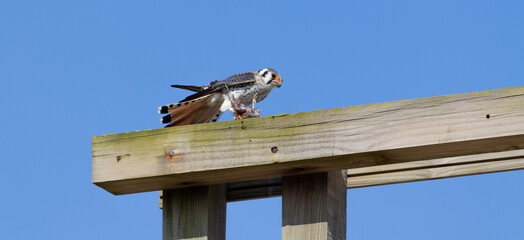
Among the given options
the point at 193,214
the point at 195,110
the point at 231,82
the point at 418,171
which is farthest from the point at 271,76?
the point at 193,214

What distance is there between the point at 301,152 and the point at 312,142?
0.04m

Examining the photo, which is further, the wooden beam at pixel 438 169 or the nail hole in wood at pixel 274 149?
the wooden beam at pixel 438 169

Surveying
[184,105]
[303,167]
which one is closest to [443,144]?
[303,167]

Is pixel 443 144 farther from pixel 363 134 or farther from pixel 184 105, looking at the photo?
pixel 184 105

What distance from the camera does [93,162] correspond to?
2264 millimetres

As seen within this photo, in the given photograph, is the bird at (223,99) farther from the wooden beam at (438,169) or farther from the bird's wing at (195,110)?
the wooden beam at (438,169)

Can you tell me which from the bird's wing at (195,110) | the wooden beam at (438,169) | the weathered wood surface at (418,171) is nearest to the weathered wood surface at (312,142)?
the weathered wood surface at (418,171)

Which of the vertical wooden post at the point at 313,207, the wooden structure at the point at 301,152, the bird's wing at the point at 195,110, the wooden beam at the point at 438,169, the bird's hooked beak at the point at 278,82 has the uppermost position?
the bird's hooked beak at the point at 278,82

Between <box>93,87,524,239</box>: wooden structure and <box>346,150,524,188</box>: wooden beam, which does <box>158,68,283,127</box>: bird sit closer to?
<box>346,150,524,188</box>: wooden beam

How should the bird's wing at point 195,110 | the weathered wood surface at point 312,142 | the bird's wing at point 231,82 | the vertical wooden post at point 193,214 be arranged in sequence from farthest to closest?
1. the bird's wing at point 231,82
2. the bird's wing at point 195,110
3. the vertical wooden post at point 193,214
4. the weathered wood surface at point 312,142

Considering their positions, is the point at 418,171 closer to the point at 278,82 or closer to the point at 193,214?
the point at 193,214

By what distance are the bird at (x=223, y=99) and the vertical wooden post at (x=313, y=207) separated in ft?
4.04

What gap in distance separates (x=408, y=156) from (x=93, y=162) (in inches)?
34.8

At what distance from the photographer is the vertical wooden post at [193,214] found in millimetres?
2275
